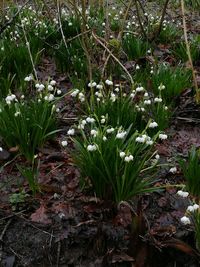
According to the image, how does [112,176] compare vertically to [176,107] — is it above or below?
above

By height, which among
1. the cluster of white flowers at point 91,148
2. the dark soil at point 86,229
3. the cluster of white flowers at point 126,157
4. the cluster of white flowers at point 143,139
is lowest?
the dark soil at point 86,229

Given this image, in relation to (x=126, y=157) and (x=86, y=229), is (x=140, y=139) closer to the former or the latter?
(x=126, y=157)

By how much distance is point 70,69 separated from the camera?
4.61m

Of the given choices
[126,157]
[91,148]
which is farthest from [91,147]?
[126,157]

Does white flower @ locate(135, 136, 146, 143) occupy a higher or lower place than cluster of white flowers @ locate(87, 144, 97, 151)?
lower

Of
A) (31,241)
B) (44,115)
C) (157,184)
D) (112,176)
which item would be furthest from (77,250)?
(44,115)

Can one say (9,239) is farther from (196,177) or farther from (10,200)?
(196,177)

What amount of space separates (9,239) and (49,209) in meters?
0.29

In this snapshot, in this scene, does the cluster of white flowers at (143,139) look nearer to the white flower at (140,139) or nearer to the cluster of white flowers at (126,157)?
the white flower at (140,139)

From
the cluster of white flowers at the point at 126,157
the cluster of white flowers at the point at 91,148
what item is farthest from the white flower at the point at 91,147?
the cluster of white flowers at the point at 126,157

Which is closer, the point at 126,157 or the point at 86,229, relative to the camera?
the point at 126,157

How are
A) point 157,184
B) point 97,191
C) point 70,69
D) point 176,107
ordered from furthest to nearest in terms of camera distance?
1. point 70,69
2. point 176,107
3. point 157,184
4. point 97,191

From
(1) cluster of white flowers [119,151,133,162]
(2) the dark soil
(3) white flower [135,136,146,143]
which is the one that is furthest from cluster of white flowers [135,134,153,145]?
(2) the dark soil

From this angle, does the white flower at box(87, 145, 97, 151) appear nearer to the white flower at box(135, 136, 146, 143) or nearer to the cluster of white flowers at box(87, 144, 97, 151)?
the cluster of white flowers at box(87, 144, 97, 151)
